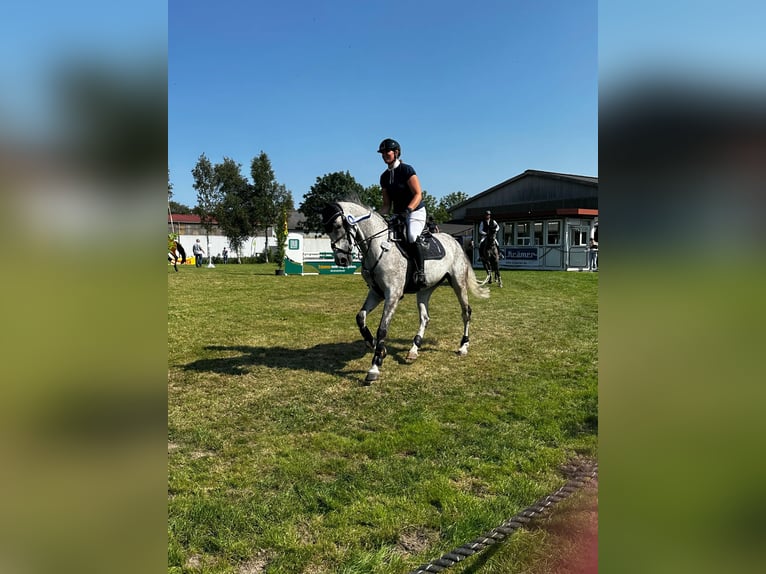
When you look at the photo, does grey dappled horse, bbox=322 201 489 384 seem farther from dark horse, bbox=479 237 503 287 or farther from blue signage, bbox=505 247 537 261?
blue signage, bbox=505 247 537 261

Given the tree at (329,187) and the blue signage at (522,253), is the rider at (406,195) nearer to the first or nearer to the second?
the blue signage at (522,253)

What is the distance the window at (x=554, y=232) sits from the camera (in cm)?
2569

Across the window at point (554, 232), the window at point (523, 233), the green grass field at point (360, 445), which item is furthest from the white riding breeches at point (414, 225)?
the window at point (523, 233)

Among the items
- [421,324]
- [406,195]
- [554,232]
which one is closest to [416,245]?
[406,195]

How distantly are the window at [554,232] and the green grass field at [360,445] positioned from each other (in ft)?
63.9

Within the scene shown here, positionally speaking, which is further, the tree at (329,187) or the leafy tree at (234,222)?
the tree at (329,187)

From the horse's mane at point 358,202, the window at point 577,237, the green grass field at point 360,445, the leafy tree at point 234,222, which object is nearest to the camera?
the green grass field at point 360,445
